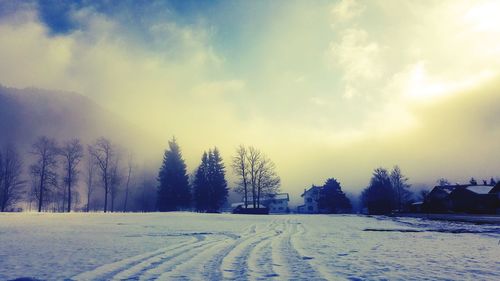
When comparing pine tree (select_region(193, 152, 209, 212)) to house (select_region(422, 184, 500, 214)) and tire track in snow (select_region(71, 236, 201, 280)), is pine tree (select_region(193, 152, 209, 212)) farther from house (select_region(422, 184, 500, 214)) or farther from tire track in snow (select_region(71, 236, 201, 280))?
tire track in snow (select_region(71, 236, 201, 280))

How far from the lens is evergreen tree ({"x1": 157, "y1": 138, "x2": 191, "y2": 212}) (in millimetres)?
67588

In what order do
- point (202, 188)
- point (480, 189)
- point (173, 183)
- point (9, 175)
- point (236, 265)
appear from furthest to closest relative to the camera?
1. point (202, 188)
2. point (173, 183)
3. point (480, 189)
4. point (9, 175)
5. point (236, 265)

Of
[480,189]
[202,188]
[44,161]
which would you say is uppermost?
[44,161]

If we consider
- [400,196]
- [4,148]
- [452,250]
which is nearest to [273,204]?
[400,196]

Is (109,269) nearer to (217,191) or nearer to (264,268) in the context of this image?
(264,268)

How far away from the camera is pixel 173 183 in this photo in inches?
2692

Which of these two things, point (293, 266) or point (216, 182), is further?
point (216, 182)

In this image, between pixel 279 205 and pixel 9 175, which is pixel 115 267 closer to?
pixel 9 175

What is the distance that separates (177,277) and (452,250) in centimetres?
1003

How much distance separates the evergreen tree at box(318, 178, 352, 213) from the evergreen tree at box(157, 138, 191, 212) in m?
38.1

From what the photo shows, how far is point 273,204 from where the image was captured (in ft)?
386

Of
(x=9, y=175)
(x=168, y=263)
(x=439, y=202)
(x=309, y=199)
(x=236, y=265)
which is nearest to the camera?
(x=236, y=265)

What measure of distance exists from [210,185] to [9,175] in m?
40.0

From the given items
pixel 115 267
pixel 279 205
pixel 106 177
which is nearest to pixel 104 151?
pixel 106 177
